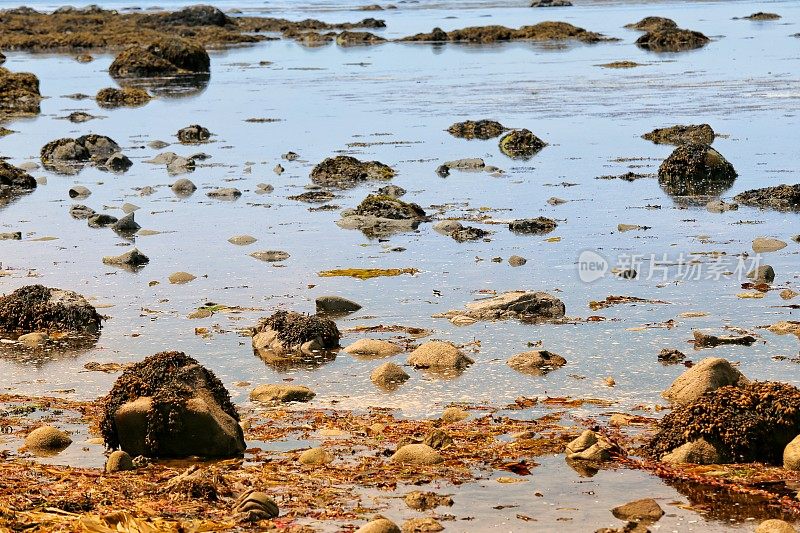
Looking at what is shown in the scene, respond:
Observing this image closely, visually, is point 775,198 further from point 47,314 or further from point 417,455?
point 417,455

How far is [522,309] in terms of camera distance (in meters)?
14.2

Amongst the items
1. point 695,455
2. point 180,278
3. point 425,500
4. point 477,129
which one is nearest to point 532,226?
point 180,278

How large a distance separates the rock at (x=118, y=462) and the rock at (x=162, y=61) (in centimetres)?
4384

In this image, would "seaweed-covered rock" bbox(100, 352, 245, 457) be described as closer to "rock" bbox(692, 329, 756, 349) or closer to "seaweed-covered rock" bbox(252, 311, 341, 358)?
"seaweed-covered rock" bbox(252, 311, 341, 358)

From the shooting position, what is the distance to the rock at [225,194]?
22.8 m

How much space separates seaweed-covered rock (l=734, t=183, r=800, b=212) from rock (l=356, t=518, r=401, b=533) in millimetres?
13591

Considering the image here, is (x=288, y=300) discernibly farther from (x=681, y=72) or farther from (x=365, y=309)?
(x=681, y=72)

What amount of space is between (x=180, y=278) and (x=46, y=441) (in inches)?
261

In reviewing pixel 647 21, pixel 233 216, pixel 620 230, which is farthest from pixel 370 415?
pixel 647 21

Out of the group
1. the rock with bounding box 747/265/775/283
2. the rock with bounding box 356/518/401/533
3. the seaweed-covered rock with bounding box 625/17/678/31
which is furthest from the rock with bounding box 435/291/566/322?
the seaweed-covered rock with bounding box 625/17/678/31

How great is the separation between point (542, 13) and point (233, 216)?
72.3 metres

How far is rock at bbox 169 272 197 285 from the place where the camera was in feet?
54.0

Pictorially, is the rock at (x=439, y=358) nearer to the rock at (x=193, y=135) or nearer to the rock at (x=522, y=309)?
the rock at (x=522, y=309)

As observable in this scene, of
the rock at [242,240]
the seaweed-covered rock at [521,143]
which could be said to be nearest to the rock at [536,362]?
the rock at [242,240]
